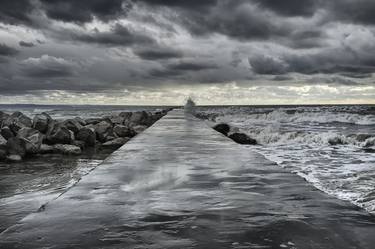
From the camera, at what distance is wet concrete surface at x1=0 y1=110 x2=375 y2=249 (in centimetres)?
216

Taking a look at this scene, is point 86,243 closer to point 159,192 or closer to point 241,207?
point 241,207

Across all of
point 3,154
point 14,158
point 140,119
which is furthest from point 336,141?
point 140,119

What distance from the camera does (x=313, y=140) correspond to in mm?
17969

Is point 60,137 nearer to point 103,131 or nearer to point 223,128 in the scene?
point 103,131

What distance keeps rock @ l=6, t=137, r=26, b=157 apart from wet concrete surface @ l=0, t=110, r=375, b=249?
24.5 feet

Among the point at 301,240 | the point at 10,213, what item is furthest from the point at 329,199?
the point at 10,213

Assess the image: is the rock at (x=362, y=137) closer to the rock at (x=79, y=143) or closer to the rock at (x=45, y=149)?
the rock at (x=79, y=143)

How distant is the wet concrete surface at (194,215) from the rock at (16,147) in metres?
7.45

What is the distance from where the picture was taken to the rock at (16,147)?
11.0 m

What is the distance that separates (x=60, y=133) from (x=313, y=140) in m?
10.4

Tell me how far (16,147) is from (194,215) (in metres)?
9.59

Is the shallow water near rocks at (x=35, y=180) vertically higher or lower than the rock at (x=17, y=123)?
lower

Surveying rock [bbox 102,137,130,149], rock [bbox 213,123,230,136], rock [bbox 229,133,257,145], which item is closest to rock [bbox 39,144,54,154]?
rock [bbox 102,137,130,149]

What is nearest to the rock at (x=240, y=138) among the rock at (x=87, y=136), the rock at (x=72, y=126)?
the rock at (x=87, y=136)
